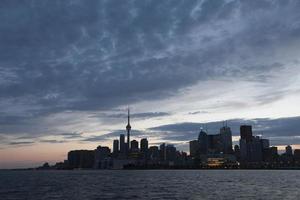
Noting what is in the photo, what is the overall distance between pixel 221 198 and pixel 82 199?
35.0 m

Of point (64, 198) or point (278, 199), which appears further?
point (64, 198)

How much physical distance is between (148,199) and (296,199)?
1408 inches

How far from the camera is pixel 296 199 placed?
86062 millimetres

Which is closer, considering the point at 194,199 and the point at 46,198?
the point at 194,199

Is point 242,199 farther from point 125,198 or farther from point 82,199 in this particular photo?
point 82,199

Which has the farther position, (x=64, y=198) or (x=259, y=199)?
(x=64, y=198)

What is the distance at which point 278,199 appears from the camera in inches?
3440

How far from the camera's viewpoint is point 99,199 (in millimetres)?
90562

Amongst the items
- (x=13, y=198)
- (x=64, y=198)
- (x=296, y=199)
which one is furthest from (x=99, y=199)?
(x=296, y=199)

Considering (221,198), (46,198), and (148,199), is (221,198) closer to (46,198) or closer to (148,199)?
(148,199)

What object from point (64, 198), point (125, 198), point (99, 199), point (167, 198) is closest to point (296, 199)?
point (167, 198)

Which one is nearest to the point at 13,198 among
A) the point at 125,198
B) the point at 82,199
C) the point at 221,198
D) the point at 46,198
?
the point at 46,198

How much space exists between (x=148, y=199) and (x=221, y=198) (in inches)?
726

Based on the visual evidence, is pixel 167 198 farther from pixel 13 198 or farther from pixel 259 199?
pixel 13 198
